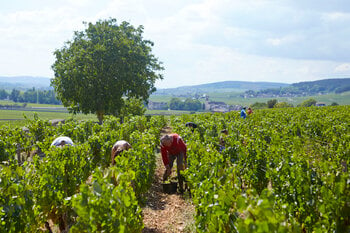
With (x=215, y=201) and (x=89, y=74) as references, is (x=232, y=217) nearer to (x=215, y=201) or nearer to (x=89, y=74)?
(x=215, y=201)

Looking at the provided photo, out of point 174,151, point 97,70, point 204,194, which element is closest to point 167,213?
point 174,151

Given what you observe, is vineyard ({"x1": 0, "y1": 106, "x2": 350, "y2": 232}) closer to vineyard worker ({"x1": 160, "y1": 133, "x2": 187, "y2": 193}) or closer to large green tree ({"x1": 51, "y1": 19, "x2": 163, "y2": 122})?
vineyard worker ({"x1": 160, "y1": 133, "x2": 187, "y2": 193})

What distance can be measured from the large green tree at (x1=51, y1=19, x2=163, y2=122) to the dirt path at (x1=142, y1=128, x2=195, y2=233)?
16458mm

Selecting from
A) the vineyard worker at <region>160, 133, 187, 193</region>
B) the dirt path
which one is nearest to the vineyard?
the vineyard worker at <region>160, 133, 187, 193</region>

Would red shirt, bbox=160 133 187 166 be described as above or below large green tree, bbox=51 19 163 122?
below

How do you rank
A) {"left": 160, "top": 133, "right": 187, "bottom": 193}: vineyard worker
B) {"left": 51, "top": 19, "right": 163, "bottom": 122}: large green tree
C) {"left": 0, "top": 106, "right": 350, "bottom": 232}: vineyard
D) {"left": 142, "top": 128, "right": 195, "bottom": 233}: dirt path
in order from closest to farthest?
{"left": 0, "top": 106, "right": 350, "bottom": 232}: vineyard
{"left": 142, "top": 128, "right": 195, "bottom": 233}: dirt path
{"left": 160, "top": 133, "right": 187, "bottom": 193}: vineyard worker
{"left": 51, "top": 19, "right": 163, "bottom": 122}: large green tree

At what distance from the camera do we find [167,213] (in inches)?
280

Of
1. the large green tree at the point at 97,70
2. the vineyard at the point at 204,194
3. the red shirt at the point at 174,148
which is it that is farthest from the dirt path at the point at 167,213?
the large green tree at the point at 97,70

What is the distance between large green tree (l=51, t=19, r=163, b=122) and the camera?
924 inches

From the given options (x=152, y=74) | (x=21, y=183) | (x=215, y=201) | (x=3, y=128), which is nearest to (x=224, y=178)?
(x=215, y=201)

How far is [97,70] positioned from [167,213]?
18.8m

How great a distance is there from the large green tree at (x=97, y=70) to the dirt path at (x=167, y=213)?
1646 cm

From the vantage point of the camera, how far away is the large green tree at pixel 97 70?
23.5 m

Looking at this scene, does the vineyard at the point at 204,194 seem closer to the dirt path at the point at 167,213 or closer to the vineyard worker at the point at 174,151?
the vineyard worker at the point at 174,151
